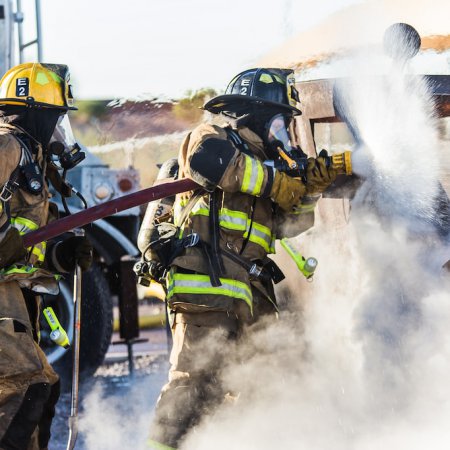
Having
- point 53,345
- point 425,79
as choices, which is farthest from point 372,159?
point 53,345

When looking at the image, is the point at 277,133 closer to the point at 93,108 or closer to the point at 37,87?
the point at 37,87

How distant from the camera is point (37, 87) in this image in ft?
14.1

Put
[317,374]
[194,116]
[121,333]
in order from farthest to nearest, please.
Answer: [121,333], [194,116], [317,374]

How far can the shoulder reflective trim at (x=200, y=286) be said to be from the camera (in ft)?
14.0

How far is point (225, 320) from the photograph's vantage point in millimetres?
4344

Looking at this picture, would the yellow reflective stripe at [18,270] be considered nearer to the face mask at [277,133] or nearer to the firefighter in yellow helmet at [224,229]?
the firefighter in yellow helmet at [224,229]

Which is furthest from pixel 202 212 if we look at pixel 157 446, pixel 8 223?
pixel 157 446

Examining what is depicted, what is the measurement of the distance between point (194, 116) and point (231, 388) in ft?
6.73

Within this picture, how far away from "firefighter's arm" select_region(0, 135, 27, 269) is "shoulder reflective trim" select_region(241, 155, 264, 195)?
0.94 m

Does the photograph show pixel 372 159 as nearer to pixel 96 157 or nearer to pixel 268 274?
pixel 268 274

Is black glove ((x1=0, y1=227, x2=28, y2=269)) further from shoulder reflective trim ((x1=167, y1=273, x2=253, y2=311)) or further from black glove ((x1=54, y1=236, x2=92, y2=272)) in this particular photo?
shoulder reflective trim ((x1=167, y1=273, x2=253, y2=311))

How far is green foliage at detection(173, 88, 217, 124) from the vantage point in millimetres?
6035

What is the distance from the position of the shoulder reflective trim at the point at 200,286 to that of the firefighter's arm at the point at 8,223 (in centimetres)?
70

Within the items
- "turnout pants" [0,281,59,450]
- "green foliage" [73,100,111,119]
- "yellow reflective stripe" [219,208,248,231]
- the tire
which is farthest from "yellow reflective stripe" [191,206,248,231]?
"green foliage" [73,100,111,119]
